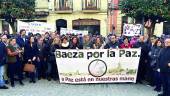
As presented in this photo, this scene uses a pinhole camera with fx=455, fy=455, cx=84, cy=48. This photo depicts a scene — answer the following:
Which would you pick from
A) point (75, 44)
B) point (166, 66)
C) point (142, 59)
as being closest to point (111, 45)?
point (142, 59)

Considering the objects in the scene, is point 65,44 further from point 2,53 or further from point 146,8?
point 146,8

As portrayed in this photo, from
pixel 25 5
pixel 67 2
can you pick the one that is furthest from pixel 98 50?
pixel 67 2

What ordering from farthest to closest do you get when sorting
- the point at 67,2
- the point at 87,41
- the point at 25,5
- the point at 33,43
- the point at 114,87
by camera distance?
the point at 67,2, the point at 25,5, the point at 87,41, the point at 33,43, the point at 114,87

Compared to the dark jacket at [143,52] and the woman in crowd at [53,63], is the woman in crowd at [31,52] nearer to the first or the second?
the woman in crowd at [53,63]

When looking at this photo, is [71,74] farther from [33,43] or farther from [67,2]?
[67,2]

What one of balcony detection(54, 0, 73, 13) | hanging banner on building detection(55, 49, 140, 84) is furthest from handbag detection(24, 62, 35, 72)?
balcony detection(54, 0, 73, 13)

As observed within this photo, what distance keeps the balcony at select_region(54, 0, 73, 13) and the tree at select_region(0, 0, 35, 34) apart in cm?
392

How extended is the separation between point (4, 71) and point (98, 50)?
3351 mm

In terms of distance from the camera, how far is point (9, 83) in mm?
16234

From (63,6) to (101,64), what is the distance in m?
27.6

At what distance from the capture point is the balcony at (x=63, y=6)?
42.9 m

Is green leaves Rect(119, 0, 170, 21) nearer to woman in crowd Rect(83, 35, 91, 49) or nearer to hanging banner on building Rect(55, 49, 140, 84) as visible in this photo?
woman in crowd Rect(83, 35, 91, 49)

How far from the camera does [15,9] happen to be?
37.9m

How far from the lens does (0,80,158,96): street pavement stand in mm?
14055
